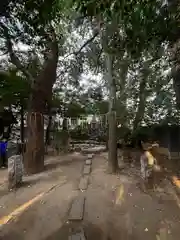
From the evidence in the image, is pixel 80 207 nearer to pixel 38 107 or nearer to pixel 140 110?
pixel 38 107

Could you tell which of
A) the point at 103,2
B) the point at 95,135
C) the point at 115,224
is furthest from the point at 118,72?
the point at 95,135

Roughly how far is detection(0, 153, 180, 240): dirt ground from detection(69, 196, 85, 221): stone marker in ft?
0.39

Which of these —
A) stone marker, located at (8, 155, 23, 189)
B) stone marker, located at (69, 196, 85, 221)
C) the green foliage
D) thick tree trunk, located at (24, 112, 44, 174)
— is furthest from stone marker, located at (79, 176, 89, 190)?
the green foliage

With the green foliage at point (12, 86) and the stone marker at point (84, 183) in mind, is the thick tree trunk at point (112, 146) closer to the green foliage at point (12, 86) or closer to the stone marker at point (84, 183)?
the stone marker at point (84, 183)

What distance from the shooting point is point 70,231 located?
5.83 meters

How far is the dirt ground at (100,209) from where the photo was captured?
583 centimetres

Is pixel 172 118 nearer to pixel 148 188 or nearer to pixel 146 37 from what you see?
pixel 148 188

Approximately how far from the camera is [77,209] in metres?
6.85

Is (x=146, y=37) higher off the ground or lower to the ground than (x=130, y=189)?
higher

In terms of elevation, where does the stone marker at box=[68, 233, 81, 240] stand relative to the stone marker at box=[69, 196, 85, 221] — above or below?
below

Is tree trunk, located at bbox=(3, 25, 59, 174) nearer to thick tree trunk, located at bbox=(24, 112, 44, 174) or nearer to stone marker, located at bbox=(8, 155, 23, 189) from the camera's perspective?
thick tree trunk, located at bbox=(24, 112, 44, 174)

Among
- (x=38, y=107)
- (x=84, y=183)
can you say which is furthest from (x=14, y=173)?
(x=38, y=107)

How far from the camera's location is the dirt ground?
5.83m

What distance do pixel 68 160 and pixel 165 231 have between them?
285 inches
